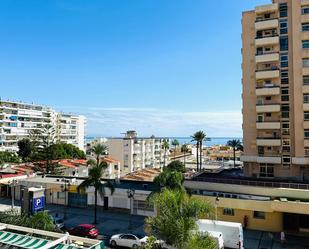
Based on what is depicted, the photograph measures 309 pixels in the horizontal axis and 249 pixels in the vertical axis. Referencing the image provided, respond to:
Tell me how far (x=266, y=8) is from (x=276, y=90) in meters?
11.4

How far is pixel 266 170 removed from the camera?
41406 millimetres

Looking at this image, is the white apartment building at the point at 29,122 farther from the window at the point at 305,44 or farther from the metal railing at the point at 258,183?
the window at the point at 305,44

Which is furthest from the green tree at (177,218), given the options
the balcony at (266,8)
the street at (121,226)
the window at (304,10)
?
the balcony at (266,8)

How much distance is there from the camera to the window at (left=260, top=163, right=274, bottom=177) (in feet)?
135

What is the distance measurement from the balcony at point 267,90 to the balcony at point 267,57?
3.58 metres

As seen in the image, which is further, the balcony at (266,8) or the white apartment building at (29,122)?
the white apartment building at (29,122)

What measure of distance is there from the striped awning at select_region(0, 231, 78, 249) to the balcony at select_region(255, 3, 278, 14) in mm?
39500

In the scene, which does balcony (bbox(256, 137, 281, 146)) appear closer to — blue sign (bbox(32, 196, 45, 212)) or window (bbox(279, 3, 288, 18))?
window (bbox(279, 3, 288, 18))

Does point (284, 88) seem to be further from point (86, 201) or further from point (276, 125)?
point (86, 201)

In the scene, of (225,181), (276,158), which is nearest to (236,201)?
(225,181)

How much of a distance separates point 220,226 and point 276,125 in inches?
775

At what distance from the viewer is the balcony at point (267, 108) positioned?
40000mm

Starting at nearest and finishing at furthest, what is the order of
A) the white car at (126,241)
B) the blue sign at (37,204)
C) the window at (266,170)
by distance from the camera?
the white car at (126,241), the blue sign at (37,204), the window at (266,170)

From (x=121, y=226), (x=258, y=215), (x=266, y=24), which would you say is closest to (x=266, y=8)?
(x=266, y=24)
